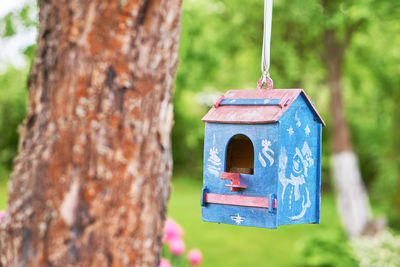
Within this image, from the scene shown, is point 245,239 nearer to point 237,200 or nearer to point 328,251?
point 328,251

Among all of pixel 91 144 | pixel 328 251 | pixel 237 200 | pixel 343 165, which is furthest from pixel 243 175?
pixel 343 165

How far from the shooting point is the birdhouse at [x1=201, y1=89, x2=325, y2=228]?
91.0 inches

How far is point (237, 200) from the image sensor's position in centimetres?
238

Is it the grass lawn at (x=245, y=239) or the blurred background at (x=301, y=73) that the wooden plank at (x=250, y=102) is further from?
the grass lawn at (x=245, y=239)

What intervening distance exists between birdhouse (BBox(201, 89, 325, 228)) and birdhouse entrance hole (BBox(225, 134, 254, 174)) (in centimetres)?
16

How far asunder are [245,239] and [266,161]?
822 centimetres

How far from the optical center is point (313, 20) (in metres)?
7.84

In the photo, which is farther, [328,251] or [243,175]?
[328,251]

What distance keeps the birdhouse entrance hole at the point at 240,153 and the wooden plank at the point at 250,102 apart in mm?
309

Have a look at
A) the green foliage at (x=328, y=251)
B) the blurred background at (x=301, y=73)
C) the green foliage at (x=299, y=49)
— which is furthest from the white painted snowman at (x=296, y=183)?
the green foliage at (x=328, y=251)

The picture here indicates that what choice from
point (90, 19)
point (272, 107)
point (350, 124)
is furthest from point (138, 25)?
point (350, 124)

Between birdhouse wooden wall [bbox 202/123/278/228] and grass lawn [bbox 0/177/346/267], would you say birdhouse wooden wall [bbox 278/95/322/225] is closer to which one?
birdhouse wooden wall [bbox 202/123/278/228]

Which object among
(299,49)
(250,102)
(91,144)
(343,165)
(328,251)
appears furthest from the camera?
(299,49)

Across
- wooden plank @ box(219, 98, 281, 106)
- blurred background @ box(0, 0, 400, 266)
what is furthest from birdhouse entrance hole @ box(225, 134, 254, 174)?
blurred background @ box(0, 0, 400, 266)
